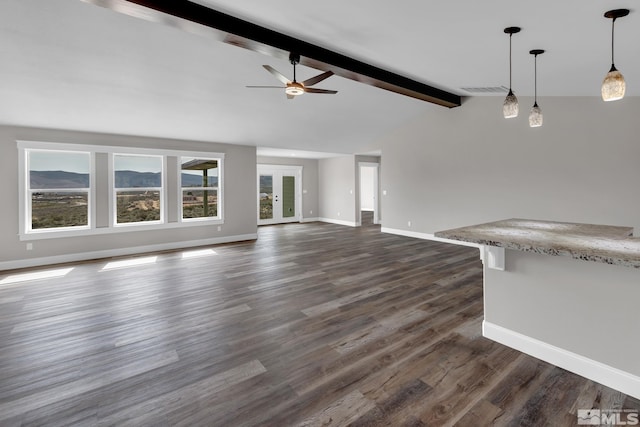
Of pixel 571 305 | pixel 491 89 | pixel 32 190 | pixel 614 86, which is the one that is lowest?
pixel 571 305

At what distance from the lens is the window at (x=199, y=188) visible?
7.03 meters

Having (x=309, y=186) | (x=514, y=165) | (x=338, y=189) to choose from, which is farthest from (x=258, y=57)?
(x=309, y=186)

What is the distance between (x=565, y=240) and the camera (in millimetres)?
2139

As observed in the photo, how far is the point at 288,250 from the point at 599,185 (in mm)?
5540

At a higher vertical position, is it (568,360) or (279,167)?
(279,167)

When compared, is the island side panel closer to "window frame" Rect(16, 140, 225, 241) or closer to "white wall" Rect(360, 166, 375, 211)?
"window frame" Rect(16, 140, 225, 241)

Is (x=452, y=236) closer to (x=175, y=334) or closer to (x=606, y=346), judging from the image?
(x=606, y=346)

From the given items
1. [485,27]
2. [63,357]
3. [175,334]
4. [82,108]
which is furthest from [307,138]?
[63,357]

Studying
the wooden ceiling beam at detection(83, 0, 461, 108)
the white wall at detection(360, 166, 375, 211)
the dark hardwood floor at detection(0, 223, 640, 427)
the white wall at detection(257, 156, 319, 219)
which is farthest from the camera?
the white wall at detection(360, 166, 375, 211)

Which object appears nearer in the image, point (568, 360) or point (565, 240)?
point (565, 240)

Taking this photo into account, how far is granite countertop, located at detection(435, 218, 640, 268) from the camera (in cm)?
176

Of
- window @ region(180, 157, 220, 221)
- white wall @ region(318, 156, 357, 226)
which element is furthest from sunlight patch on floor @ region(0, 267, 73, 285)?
white wall @ region(318, 156, 357, 226)

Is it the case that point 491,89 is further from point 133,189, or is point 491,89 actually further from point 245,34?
point 133,189

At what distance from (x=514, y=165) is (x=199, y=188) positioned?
6.79 meters
